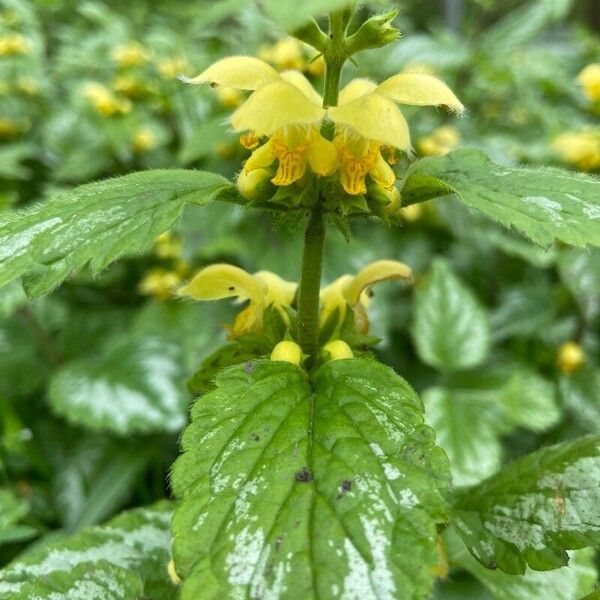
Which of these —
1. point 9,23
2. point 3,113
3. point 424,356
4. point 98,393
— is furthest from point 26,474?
point 9,23

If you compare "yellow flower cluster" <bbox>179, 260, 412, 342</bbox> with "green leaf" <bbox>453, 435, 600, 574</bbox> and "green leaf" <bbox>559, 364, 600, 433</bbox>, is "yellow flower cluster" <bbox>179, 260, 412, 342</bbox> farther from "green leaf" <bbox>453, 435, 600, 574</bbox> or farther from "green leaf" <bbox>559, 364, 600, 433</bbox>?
"green leaf" <bbox>559, 364, 600, 433</bbox>

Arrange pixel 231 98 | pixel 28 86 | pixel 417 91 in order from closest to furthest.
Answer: pixel 417 91 → pixel 231 98 → pixel 28 86

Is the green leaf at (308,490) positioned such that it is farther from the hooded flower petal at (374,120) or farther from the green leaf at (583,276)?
the green leaf at (583,276)

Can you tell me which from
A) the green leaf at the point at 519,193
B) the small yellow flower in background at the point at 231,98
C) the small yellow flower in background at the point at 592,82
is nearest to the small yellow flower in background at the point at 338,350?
the green leaf at the point at 519,193

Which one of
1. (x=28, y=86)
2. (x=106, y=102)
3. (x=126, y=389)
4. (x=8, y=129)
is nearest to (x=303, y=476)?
(x=126, y=389)

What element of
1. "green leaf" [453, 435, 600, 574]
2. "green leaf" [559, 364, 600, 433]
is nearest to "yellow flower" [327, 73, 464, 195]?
"green leaf" [453, 435, 600, 574]

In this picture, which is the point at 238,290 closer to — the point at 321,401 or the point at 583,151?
the point at 321,401
